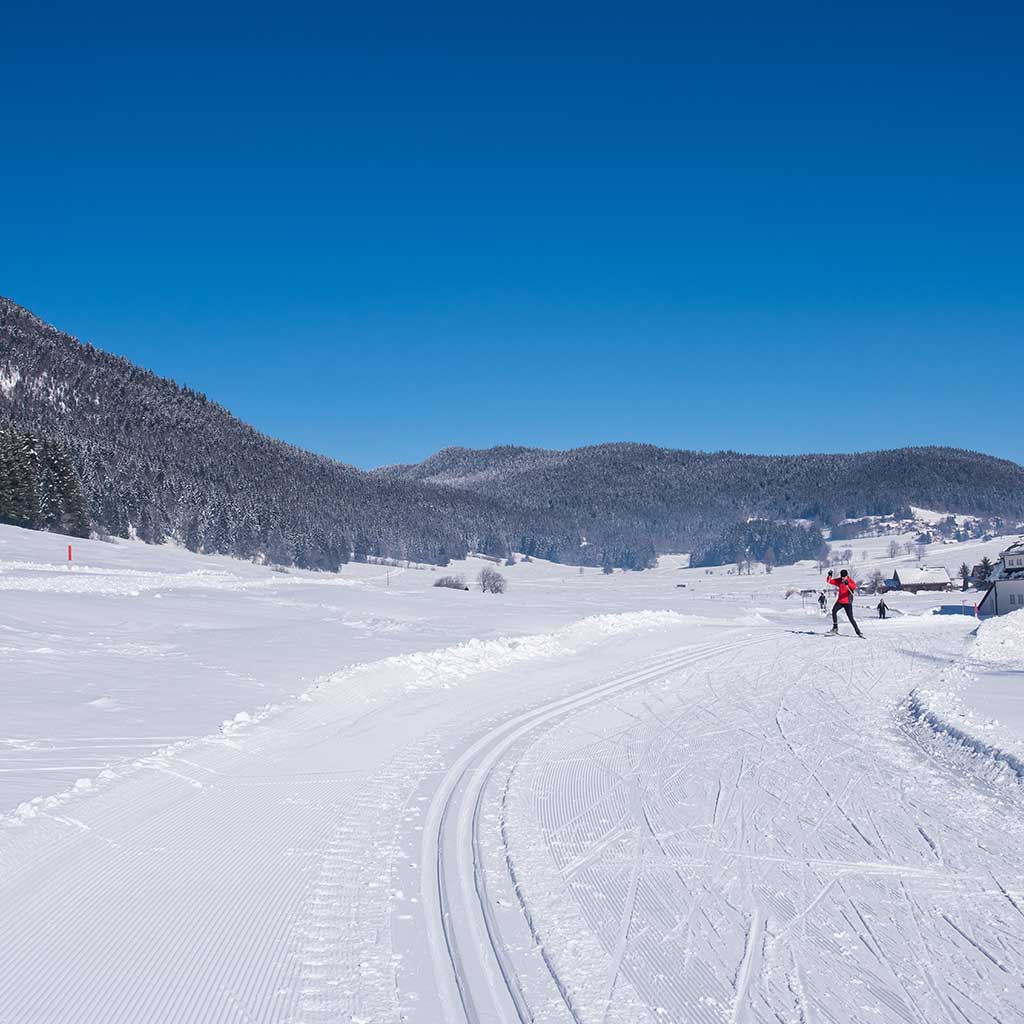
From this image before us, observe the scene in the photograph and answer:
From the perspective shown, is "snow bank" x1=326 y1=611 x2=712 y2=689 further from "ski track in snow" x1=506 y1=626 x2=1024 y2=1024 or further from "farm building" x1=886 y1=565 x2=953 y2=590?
"farm building" x1=886 y1=565 x2=953 y2=590

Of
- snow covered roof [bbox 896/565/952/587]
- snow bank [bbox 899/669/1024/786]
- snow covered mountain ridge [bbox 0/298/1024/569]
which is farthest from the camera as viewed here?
snow covered mountain ridge [bbox 0/298/1024/569]

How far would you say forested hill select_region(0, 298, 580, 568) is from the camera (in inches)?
3499

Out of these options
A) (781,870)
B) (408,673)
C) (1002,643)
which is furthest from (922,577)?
(781,870)

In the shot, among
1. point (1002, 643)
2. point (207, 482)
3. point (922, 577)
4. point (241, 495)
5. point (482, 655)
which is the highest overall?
point (207, 482)

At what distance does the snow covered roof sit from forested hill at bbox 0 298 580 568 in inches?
2651

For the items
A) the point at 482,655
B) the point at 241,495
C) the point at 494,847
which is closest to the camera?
the point at 494,847

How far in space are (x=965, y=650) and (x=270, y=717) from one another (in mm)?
18633

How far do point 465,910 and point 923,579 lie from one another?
9556cm

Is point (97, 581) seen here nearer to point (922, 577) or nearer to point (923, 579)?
point (923, 579)

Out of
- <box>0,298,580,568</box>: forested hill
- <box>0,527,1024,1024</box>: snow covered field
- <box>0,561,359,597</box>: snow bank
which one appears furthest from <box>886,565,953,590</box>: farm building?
<box>0,527,1024,1024</box>: snow covered field

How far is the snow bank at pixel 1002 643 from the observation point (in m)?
19.0

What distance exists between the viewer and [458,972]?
4.18 metres

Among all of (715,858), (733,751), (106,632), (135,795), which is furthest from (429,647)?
(715,858)

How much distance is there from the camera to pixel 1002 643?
2256cm
